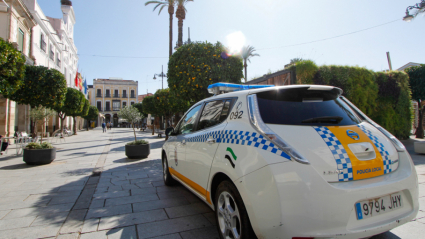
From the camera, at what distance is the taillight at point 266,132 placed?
5.78 ft

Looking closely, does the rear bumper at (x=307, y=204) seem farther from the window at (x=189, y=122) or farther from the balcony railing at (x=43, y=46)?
the balcony railing at (x=43, y=46)

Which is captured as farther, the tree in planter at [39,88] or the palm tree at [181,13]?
the palm tree at [181,13]

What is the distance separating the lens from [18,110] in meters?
16.8

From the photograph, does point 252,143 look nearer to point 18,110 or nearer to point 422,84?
Result: point 422,84

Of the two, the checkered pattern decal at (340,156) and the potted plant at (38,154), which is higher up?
the checkered pattern decal at (340,156)

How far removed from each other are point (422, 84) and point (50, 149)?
19.6 m

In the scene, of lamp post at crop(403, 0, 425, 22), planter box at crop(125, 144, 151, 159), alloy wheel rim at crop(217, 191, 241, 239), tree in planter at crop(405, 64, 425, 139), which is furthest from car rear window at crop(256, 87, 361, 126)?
tree in planter at crop(405, 64, 425, 139)

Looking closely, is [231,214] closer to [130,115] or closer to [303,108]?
[303,108]

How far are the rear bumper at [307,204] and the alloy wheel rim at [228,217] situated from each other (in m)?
0.32

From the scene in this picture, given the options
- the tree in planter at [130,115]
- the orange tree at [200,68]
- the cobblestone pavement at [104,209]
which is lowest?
the cobblestone pavement at [104,209]

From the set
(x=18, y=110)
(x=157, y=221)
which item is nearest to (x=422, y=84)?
(x=157, y=221)

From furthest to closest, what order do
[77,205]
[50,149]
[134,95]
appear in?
[134,95]
[50,149]
[77,205]

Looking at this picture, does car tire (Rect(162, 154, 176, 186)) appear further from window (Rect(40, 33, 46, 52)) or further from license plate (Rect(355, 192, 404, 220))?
window (Rect(40, 33, 46, 52))

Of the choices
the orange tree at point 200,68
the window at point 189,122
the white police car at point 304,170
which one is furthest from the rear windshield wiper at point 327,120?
the orange tree at point 200,68
